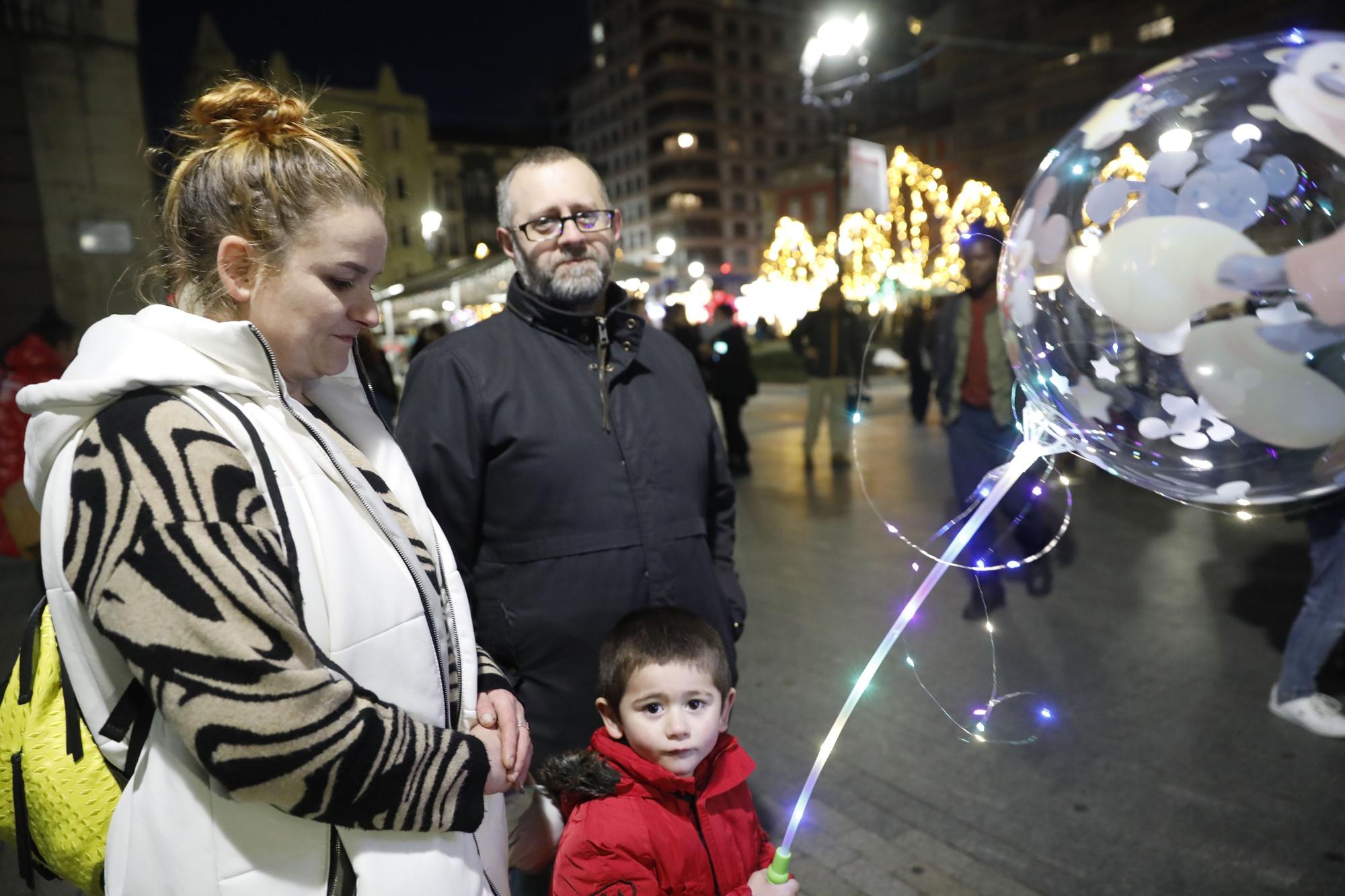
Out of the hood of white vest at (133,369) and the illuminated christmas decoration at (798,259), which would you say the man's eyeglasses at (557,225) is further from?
the illuminated christmas decoration at (798,259)

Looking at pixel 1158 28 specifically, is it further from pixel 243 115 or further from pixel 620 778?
pixel 243 115

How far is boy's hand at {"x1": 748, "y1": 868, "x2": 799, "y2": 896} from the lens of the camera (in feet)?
5.26

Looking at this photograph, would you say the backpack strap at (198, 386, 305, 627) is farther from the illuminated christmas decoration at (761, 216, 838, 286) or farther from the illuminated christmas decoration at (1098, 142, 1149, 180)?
the illuminated christmas decoration at (761, 216, 838, 286)

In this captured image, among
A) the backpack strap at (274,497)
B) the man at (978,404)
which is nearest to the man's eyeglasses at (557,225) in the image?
the backpack strap at (274,497)

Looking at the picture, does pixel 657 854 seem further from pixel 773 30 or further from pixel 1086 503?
pixel 773 30

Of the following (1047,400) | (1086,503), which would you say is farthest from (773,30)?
(1047,400)

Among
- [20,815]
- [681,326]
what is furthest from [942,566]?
[681,326]

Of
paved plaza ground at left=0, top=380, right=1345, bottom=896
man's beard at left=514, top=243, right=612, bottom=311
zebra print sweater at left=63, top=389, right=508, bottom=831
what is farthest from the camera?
paved plaza ground at left=0, top=380, right=1345, bottom=896

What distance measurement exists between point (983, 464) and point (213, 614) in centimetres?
506

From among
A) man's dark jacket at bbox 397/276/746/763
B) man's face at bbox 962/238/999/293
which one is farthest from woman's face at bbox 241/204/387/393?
man's face at bbox 962/238/999/293

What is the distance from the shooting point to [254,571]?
1.05 m

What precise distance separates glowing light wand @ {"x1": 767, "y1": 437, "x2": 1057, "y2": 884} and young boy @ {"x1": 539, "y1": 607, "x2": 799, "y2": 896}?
12cm

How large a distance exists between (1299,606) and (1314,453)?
4.31 metres

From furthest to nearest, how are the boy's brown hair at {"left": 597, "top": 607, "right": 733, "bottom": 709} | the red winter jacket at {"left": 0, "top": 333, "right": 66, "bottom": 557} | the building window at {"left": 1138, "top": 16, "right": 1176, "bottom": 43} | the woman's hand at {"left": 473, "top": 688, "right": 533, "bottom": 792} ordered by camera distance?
1. the building window at {"left": 1138, "top": 16, "right": 1176, "bottom": 43}
2. the red winter jacket at {"left": 0, "top": 333, "right": 66, "bottom": 557}
3. the boy's brown hair at {"left": 597, "top": 607, "right": 733, "bottom": 709}
4. the woman's hand at {"left": 473, "top": 688, "right": 533, "bottom": 792}
